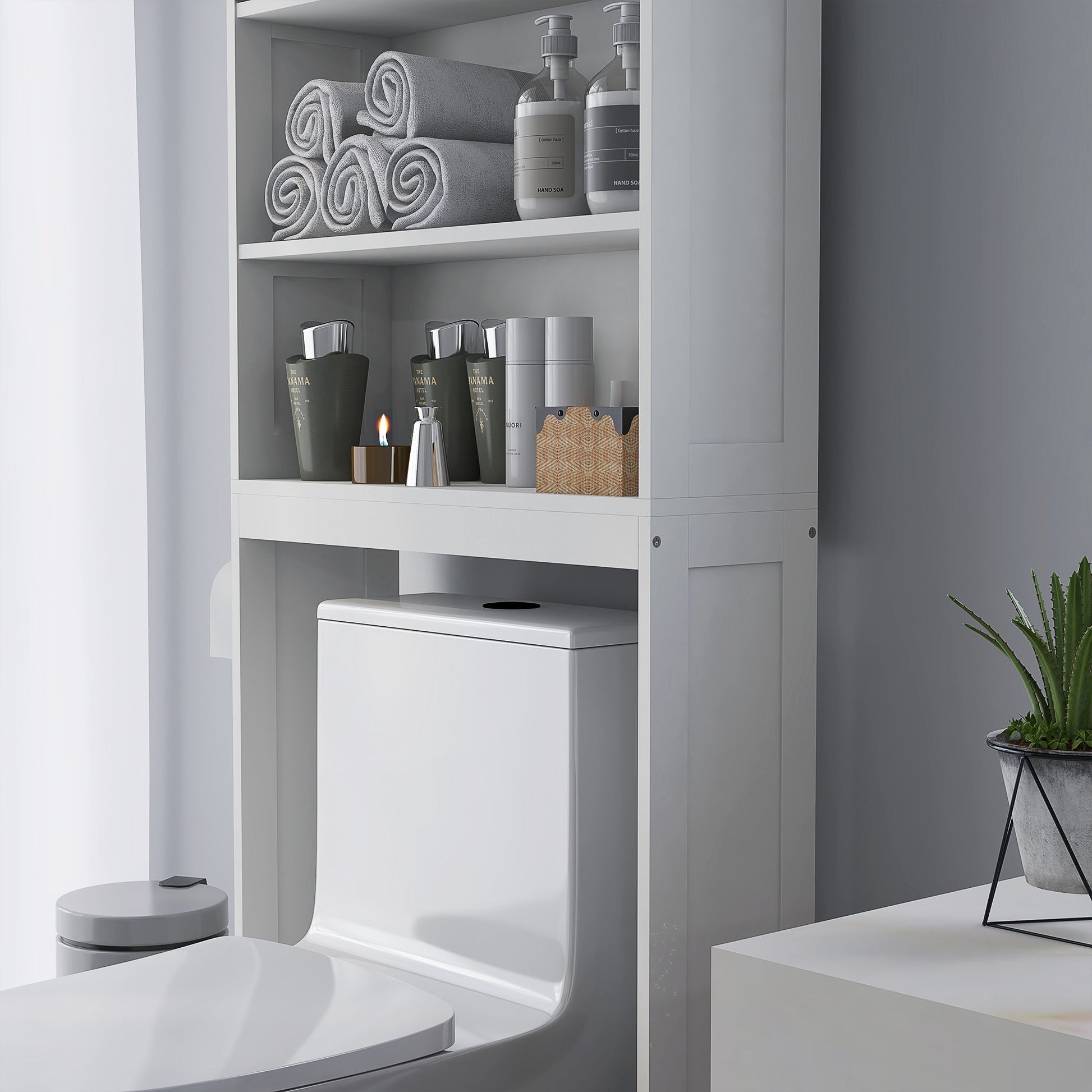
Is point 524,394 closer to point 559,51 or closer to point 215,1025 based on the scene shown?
point 559,51

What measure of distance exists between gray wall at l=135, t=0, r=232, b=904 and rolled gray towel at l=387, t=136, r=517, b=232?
0.64 m

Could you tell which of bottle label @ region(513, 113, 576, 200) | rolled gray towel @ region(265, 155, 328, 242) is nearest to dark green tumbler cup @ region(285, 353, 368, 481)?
rolled gray towel @ region(265, 155, 328, 242)

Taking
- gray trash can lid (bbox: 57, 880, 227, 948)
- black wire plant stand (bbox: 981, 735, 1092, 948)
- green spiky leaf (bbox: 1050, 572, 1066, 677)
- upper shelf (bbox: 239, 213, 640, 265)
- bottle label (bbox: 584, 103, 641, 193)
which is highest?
bottle label (bbox: 584, 103, 641, 193)

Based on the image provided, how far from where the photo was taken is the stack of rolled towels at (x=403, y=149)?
1535 mm

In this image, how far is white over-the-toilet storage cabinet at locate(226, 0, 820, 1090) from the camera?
131 centimetres

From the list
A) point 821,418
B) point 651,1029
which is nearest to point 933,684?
point 821,418

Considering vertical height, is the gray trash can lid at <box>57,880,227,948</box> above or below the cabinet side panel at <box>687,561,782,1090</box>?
below

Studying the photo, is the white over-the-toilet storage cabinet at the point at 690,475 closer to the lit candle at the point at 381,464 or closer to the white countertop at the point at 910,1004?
the lit candle at the point at 381,464

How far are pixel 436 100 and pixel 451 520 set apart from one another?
1.44ft

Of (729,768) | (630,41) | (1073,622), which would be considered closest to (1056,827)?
(1073,622)

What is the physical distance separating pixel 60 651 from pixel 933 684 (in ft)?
4.59

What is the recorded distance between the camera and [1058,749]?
3.32 feet

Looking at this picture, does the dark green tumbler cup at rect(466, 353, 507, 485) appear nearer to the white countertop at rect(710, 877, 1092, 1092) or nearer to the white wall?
the white countertop at rect(710, 877, 1092, 1092)

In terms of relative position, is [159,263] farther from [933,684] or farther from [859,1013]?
[859,1013]
